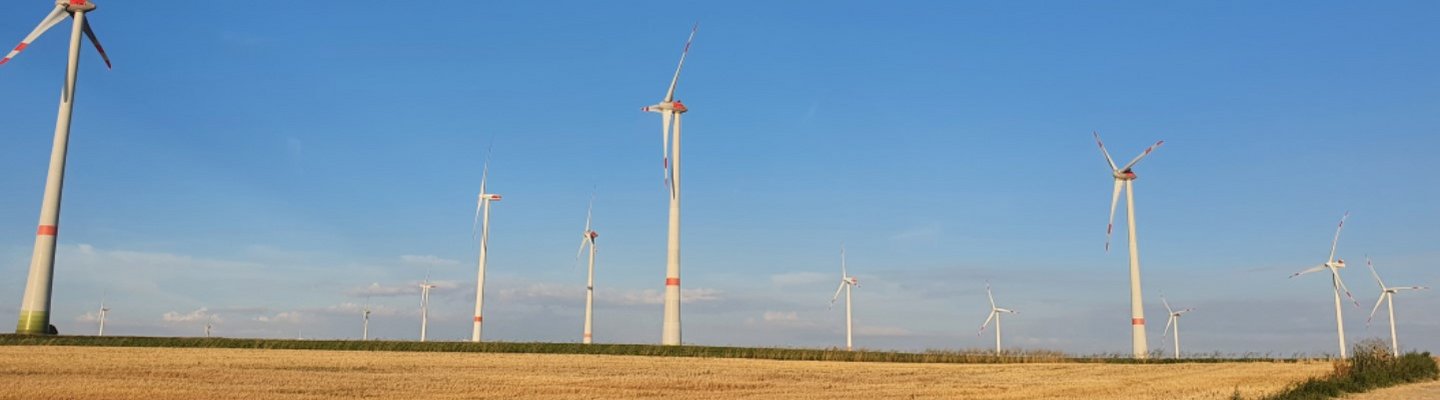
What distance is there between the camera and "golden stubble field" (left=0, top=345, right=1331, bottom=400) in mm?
35500

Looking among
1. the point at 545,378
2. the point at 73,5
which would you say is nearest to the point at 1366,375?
the point at 545,378

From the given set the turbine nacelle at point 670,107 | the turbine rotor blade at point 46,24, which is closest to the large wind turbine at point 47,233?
the turbine rotor blade at point 46,24

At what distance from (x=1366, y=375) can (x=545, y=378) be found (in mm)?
29811

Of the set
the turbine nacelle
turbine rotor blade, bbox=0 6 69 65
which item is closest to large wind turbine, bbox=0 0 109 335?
turbine rotor blade, bbox=0 6 69 65

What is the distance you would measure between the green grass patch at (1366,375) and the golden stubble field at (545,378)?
1.63 meters

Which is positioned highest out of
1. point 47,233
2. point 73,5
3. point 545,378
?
point 73,5

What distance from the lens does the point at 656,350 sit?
71438 millimetres

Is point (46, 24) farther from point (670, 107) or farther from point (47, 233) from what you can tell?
point (670, 107)

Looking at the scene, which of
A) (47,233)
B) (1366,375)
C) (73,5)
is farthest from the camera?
(73,5)

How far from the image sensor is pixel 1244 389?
1551 inches

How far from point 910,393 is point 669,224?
1696 inches

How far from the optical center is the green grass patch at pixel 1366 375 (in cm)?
3650

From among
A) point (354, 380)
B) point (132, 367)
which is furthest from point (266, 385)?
point (132, 367)

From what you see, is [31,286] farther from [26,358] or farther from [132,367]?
[132,367]
